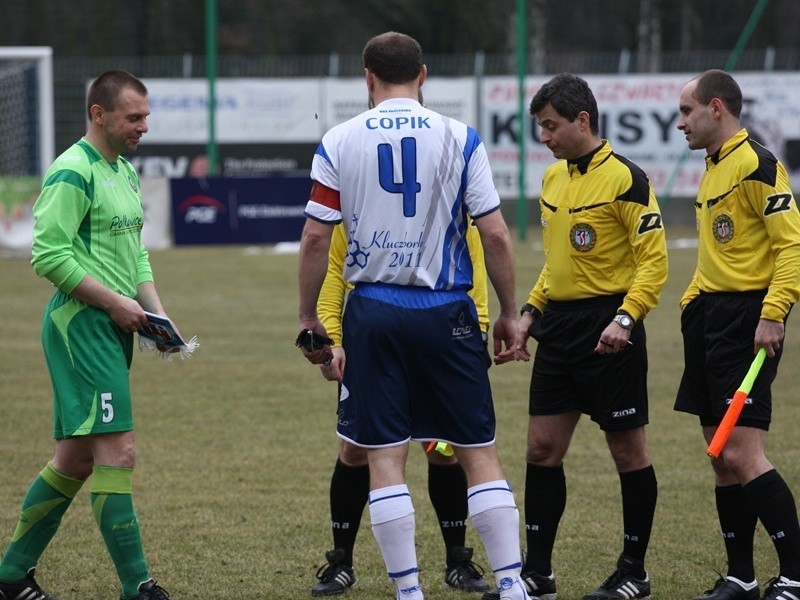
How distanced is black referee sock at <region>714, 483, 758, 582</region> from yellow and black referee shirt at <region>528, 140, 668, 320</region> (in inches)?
33.0

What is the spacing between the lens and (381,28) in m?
30.6

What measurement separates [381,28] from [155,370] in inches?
836

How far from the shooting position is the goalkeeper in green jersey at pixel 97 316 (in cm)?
457

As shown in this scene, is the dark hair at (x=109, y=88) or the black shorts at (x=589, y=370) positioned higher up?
the dark hair at (x=109, y=88)

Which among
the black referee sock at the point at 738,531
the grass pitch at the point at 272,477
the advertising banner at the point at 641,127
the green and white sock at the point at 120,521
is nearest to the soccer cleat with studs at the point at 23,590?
the grass pitch at the point at 272,477

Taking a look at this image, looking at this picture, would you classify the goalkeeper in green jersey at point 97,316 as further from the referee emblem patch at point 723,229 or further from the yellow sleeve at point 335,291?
the referee emblem patch at point 723,229

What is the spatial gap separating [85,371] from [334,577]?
4.34 ft

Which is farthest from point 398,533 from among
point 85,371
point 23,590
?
point 23,590

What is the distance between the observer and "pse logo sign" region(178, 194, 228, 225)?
21.3 metres

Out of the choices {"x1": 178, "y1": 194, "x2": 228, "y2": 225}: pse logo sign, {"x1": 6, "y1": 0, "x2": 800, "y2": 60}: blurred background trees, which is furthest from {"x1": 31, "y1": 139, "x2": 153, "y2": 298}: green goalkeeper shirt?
{"x1": 6, "y1": 0, "x2": 800, "y2": 60}: blurred background trees

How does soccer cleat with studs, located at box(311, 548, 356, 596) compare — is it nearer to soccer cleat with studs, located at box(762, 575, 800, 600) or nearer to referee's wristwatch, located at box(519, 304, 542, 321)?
referee's wristwatch, located at box(519, 304, 542, 321)

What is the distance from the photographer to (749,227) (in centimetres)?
477

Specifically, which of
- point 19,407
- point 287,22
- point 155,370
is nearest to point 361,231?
Result: point 19,407

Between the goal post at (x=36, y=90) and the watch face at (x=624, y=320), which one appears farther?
the goal post at (x=36, y=90)
